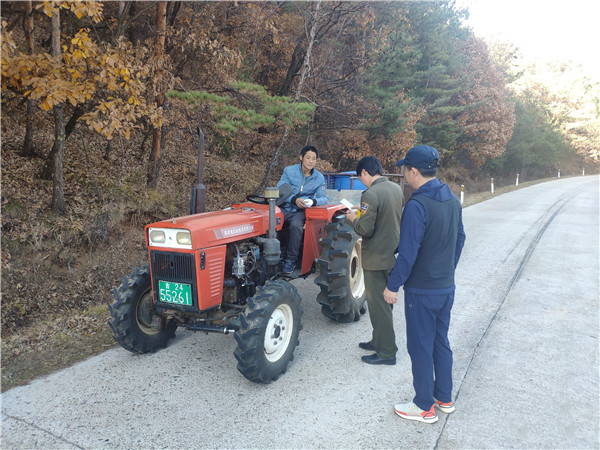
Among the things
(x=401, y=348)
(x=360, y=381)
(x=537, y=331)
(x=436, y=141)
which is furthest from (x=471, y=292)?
(x=436, y=141)

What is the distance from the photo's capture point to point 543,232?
1027 centimetres

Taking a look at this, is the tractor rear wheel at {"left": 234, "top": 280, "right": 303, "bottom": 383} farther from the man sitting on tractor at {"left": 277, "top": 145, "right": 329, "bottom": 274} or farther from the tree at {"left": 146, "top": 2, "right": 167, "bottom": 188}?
the tree at {"left": 146, "top": 2, "right": 167, "bottom": 188}

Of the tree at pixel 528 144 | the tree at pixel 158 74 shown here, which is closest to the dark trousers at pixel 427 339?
the tree at pixel 158 74

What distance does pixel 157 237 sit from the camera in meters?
3.69

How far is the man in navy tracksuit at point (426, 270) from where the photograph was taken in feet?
9.68

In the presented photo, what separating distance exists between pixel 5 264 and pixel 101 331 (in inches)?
93.8

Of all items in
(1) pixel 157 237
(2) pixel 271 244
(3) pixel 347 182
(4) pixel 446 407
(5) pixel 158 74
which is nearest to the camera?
(4) pixel 446 407

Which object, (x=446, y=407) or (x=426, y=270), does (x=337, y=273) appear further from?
(x=446, y=407)

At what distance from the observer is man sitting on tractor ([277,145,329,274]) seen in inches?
183

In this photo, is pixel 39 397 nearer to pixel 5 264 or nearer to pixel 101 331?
pixel 101 331

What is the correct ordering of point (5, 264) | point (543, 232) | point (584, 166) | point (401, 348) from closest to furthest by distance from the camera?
1. point (401, 348)
2. point (5, 264)
3. point (543, 232)
4. point (584, 166)

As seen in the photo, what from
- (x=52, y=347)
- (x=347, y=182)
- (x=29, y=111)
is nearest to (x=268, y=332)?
(x=52, y=347)

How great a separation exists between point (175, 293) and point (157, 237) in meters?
0.50

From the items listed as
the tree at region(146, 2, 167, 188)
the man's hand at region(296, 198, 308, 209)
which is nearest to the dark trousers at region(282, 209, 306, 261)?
the man's hand at region(296, 198, 308, 209)
